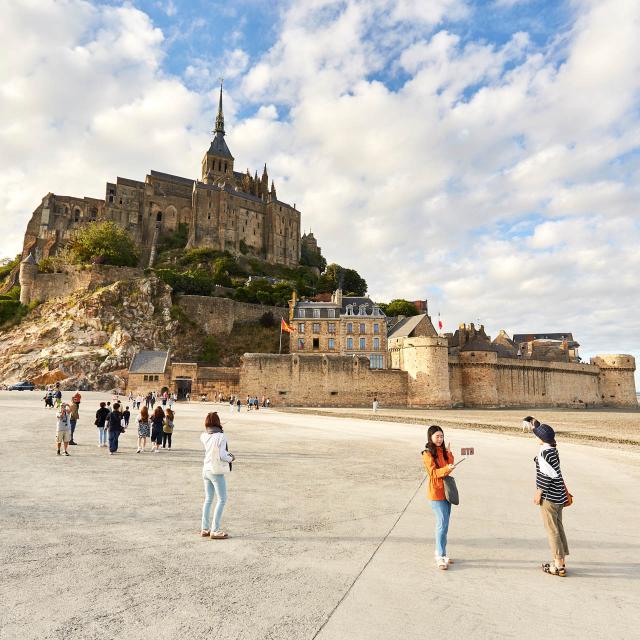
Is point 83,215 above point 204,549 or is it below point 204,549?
above

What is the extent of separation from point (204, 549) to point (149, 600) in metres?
1.30

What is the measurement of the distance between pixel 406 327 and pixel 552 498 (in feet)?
140

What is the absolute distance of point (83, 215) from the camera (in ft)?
253

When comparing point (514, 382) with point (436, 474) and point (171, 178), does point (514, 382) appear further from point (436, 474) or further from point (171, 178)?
point (171, 178)

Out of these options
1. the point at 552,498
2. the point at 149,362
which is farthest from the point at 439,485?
the point at 149,362

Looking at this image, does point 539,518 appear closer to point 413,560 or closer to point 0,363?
point 413,560

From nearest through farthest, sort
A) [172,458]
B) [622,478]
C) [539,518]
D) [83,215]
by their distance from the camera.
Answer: [539,518], [622,478], [172,458], [83,215]

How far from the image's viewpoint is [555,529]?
478 centimetres

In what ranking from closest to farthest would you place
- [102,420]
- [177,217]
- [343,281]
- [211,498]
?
[211,498]
[102,420]
[343,281]
[177,217]

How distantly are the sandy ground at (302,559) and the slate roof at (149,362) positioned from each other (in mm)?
29900

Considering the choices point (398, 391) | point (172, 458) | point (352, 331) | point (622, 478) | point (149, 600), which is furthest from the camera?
point (352, 331)

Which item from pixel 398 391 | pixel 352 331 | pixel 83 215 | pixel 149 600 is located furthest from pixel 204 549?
pixel 83 215

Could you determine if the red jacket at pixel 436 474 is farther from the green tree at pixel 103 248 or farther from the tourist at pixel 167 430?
the green tree at pixel 103 248

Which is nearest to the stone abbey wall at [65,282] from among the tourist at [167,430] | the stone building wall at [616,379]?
the tourist at [167,430]
